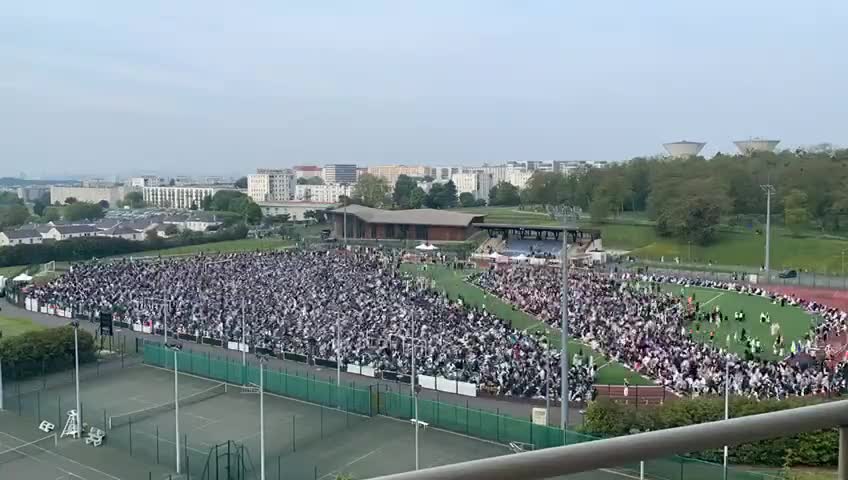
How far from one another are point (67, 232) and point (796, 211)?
63012 millimetres

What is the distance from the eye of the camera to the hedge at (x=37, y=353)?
72.9 ft

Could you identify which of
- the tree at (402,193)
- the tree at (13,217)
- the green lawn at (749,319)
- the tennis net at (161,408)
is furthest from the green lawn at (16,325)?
the tree at (402,193)

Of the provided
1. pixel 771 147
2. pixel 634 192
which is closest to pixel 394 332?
pixel 634 192

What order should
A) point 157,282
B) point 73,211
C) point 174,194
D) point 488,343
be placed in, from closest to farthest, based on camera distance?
point 488,343
point 157,282
point 73,211
point 174,194

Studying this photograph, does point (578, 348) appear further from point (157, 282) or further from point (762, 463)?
point (157, 282)

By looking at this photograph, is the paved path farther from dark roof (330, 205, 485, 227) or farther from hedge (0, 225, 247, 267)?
dark roof (330, 205, 485, 227)

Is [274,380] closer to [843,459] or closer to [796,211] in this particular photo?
[843,459]

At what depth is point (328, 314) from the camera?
2836 cm

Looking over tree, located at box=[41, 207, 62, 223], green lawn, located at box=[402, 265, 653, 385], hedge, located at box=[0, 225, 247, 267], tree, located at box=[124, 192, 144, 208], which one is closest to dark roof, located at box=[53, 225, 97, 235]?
hedge, located at box=[0, 225, 247, 267]

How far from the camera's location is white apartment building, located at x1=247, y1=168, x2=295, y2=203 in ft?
515

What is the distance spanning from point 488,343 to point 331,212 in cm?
4959

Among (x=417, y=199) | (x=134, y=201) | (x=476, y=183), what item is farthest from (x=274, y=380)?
(x=476, y=183)

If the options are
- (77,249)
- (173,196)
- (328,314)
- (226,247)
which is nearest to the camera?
(328,314)

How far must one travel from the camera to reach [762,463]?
533 inches
